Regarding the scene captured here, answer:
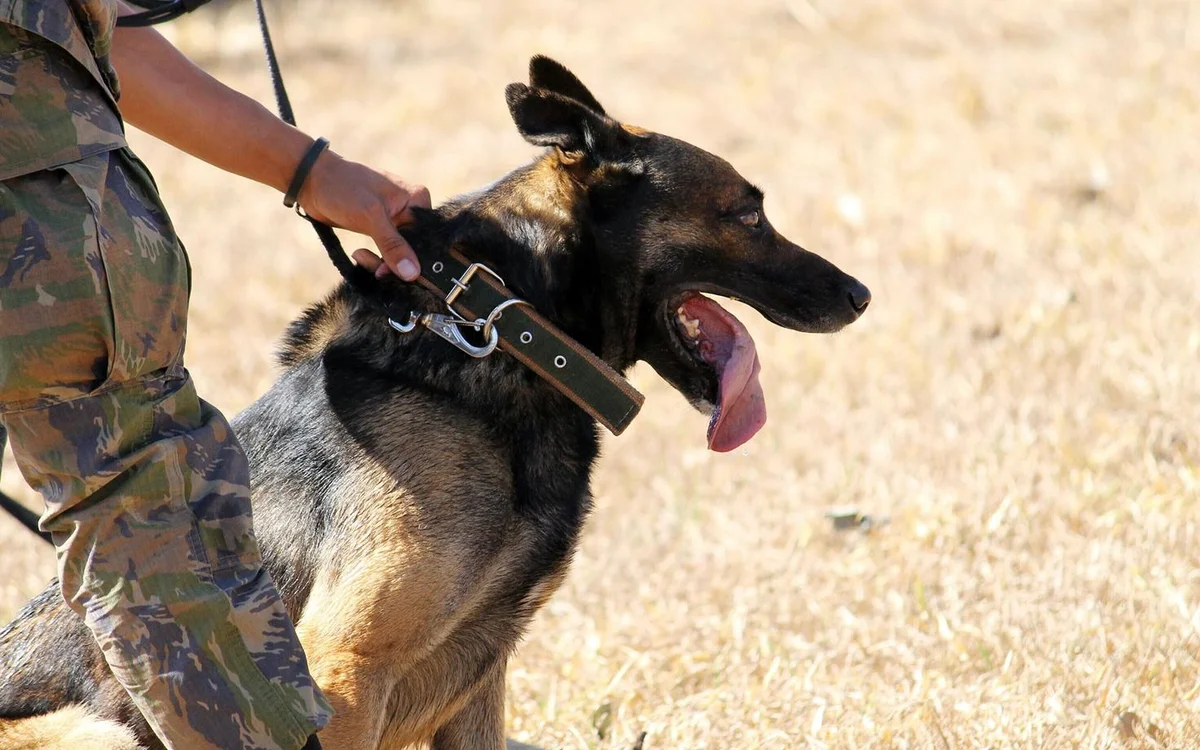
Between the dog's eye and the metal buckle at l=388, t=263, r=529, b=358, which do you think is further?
the dog's eye

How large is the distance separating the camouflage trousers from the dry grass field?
1.67 meters

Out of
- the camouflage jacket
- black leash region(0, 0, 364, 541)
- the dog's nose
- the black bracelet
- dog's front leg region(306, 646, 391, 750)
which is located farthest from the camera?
the dog's nose

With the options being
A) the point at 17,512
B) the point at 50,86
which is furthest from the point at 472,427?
the point at 17,512

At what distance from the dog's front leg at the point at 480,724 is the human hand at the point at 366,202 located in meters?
1.16

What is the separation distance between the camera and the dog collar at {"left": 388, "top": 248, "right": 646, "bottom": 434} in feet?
9.34

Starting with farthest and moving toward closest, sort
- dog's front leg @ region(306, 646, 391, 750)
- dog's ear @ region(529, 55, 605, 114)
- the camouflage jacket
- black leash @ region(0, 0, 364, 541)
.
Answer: dog's ear @ region(529, 55, 605, 114), black leash @ region(0, 0, 364, 541), dog's front leg @ region(306, 646, 391, 750), the camouflage jacket

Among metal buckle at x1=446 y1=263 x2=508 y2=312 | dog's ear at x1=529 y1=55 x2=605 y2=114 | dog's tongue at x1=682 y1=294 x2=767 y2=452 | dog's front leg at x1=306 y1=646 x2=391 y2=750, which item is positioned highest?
dog's ear at x1=529 y1=55 x2=605 y2=114

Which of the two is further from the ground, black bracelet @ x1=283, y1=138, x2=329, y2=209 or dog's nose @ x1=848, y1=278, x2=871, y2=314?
black bracelet @ x1=283, y1=138, x2=329, y2=209

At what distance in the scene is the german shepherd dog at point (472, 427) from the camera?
2.72 m

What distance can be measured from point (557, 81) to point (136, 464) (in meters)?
1.56

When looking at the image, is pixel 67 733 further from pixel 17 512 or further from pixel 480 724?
pixel 480 724

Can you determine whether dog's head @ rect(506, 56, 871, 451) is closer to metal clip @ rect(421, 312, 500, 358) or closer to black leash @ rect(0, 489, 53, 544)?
metal clip @ rect(421, 312, 500, 358)

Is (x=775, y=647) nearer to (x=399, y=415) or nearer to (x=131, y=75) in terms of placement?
(x=399, y=415)

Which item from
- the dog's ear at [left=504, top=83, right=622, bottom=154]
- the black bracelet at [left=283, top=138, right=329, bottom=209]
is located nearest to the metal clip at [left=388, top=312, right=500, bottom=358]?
the black bracelet at [left=283, top=138, right=329, bottom=209]
